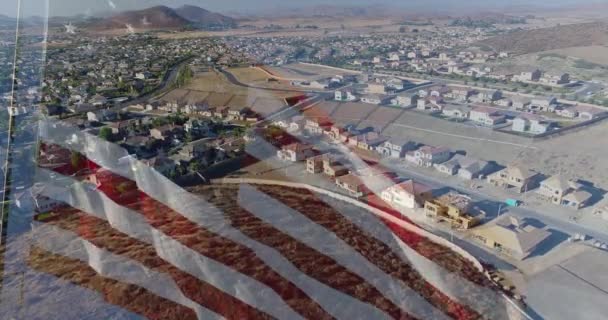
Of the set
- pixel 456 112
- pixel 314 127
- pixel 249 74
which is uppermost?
A: pixel 249 74

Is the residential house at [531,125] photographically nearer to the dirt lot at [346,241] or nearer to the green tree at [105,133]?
the dirt lot at [346,241]

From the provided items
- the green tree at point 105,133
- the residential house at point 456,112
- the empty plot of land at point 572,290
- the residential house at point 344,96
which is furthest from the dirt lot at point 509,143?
the green tree at point 105,133

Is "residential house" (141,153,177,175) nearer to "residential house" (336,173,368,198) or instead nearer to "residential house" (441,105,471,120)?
"residential house" (336,173,368,198)

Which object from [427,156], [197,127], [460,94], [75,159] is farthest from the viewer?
[460,94]

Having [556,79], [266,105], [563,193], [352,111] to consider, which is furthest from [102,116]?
[556,79]

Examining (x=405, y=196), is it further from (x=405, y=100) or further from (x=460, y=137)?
(x=405, y=100)
